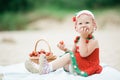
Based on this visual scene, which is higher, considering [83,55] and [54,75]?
[83,55]

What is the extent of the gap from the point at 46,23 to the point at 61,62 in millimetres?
1976

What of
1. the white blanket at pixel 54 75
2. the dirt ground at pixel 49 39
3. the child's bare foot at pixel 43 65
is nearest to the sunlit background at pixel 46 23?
the dirt ground at pixel 49 39

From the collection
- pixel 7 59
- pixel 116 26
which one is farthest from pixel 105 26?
pixel 7 59

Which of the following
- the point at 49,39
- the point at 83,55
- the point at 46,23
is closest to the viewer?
the point at 83,55

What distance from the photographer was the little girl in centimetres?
239

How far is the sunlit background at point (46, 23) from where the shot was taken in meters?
4.09

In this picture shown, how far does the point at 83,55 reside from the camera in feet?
7.85

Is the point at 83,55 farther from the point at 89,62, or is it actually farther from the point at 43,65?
the point at 43,65

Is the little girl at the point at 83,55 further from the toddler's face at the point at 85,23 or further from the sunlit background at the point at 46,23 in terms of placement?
the sunlit background at the point at 46,23

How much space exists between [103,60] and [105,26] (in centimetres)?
66

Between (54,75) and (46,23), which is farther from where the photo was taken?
(46,23)

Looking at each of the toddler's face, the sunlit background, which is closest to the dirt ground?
the sunlit background

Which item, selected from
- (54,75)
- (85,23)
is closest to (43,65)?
(54,75)

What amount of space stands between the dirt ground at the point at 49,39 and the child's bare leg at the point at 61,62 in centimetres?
131
